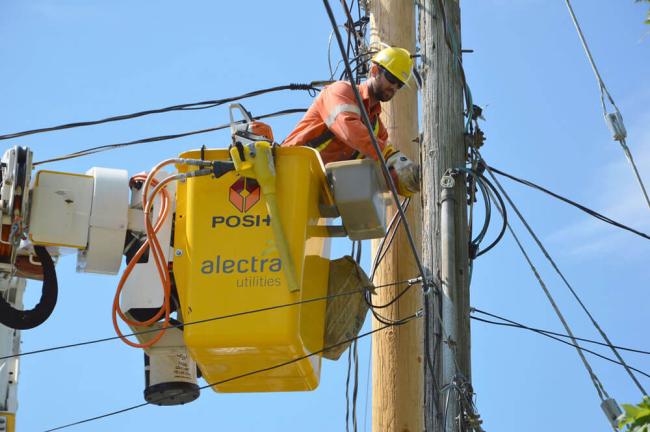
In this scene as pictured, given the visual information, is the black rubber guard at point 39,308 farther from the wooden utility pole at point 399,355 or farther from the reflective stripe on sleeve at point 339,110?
the wooden utility pole at point 399,355

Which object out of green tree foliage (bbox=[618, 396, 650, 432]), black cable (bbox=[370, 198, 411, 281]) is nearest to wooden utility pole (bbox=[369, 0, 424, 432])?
black cable (bbox=[370, 198, 411, 281])

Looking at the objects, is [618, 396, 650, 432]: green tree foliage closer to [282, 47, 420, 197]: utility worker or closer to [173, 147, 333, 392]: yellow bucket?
[173, 147, 333, 392]: yellow bucket

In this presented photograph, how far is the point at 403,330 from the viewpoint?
9.12 m

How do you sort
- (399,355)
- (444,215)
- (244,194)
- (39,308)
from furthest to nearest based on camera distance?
1. (399,355)
2. (39,308)
3. (444,215)
4. (244,194)

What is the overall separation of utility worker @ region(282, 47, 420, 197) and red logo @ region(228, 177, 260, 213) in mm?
864

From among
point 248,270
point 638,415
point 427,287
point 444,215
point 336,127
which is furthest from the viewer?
point 336,127

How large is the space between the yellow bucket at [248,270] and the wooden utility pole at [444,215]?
679 millimetres

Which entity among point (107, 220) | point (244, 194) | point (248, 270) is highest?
point (107, 220)

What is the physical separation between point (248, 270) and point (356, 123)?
4.44 ft

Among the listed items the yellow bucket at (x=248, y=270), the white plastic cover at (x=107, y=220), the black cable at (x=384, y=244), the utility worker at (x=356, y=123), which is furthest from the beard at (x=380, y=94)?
the white plastic cover at (x=107, y=220)

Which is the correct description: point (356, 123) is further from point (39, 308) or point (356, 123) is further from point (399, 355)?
point (39, 308)

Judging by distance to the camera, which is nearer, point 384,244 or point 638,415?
point 638,415

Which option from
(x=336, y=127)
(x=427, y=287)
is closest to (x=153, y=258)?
(x=336, y=127)

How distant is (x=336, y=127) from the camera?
813 cm
